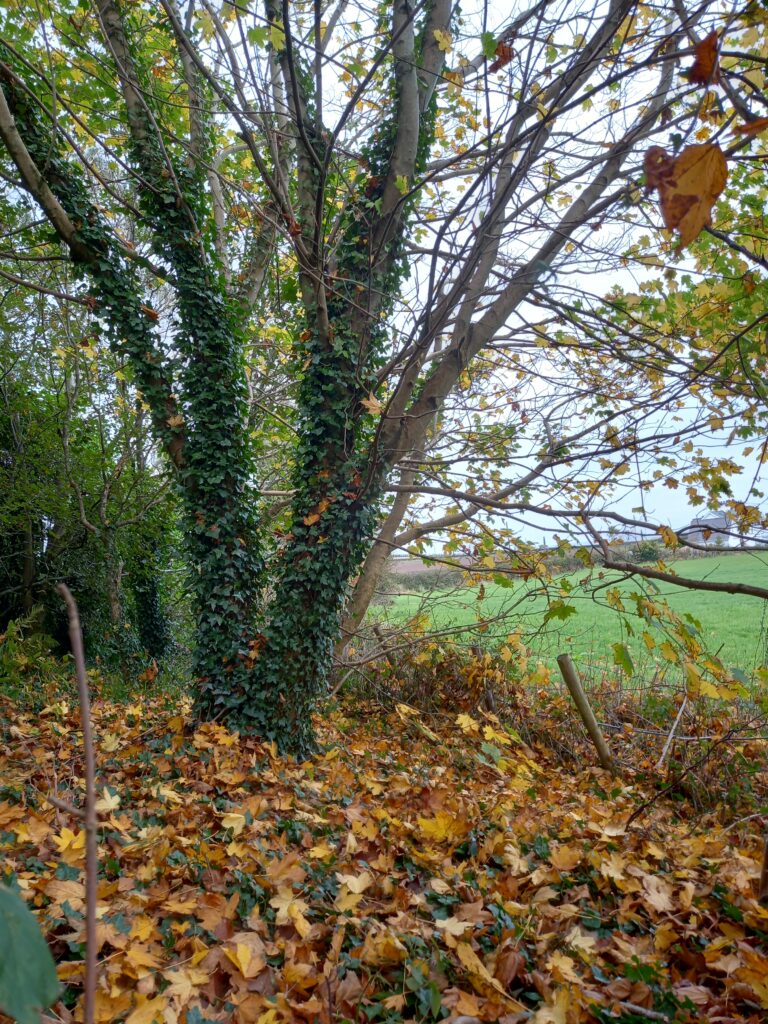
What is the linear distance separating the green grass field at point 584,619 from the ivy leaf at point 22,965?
4918mm

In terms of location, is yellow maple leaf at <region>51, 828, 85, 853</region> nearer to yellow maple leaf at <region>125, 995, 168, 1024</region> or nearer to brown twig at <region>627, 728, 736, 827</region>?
yellow maple leaf at <region>125, 995, 168, 1024</region>

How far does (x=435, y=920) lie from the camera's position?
2.14 meters

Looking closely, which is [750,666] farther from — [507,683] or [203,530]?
[203,530]

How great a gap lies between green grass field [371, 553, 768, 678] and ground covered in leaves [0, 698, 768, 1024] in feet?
7.91

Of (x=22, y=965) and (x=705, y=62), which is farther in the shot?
(x=705, y=62)

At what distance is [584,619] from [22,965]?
966 centimetres

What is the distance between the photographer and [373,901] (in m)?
2.30

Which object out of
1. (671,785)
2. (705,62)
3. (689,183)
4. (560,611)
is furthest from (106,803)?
(705,62)

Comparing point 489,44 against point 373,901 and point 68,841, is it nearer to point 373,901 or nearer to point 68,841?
point 373,901

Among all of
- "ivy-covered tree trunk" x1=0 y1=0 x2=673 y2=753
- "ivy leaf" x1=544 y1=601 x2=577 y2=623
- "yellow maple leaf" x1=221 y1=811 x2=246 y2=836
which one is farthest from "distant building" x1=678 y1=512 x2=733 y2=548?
"yellow maple leaf" x1=221 y1=811 x2=246 y2=836

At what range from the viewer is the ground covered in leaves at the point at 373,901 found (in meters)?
1.77

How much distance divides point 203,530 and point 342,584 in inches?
47.5

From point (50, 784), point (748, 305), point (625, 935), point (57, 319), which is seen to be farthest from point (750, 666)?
point (57, 319)

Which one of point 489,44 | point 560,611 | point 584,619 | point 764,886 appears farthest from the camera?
point 584,619
